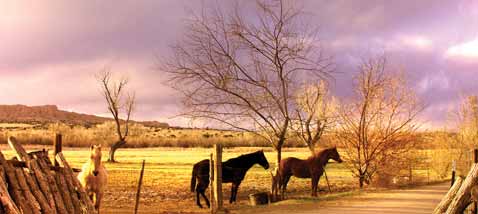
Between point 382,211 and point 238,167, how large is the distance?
19.8 feet

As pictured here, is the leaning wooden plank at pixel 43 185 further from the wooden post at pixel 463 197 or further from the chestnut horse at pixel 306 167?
the chestnut horse at pixel 306 167

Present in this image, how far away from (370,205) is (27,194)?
1184cm

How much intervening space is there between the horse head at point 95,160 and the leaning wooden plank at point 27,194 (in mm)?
4392

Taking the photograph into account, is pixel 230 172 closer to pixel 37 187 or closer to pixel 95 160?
pixel 95 160

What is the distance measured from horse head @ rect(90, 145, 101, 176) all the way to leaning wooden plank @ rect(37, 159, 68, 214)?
11.4ft

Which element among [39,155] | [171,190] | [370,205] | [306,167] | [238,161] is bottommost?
[171,190]

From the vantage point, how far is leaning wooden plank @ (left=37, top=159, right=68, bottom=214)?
9.86m

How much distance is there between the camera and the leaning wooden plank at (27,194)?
9.05 metres

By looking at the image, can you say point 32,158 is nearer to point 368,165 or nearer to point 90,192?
point 90,192

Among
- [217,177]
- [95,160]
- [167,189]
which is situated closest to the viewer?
[95,160]

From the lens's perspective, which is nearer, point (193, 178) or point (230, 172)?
point (193, 178)

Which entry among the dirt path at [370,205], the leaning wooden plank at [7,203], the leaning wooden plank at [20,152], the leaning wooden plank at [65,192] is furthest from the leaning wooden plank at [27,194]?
the dirt path at [370,205]

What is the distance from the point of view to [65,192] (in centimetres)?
1030

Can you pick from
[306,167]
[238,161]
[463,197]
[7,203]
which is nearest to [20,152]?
[7,203]
